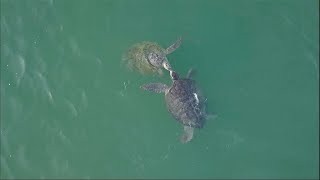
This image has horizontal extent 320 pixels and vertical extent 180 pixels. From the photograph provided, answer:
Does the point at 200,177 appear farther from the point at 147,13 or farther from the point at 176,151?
the point at 147,13

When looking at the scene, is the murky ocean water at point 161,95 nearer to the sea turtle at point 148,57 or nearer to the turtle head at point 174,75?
the sea turtle at point 148,57

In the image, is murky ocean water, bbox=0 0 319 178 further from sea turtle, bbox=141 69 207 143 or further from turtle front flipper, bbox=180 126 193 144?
sea turtle, bbox=141 69 207 143

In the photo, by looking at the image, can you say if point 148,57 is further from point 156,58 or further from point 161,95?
point 161,95

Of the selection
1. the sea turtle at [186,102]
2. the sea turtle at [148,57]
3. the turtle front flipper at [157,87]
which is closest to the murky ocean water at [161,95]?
the sea turtle at [148,57]

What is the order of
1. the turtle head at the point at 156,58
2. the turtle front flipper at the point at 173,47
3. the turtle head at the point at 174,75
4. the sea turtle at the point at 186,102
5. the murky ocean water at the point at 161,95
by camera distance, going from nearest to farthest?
the sea turtle at the point at 186,102, the turtle head at the point at 174,75, the turtle head at the point at 156,58, the turtle front flipper at the point at 173,47, the murky ocean water at the point at 161,95

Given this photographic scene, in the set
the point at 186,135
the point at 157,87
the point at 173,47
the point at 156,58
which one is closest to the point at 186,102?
the point at 157,87

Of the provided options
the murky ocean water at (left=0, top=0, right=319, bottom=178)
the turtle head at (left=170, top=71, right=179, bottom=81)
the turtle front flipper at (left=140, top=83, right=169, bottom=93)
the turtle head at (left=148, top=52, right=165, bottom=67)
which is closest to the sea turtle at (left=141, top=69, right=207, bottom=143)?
the turtle head at (left=170, top=71, right=179, bottom=81)
